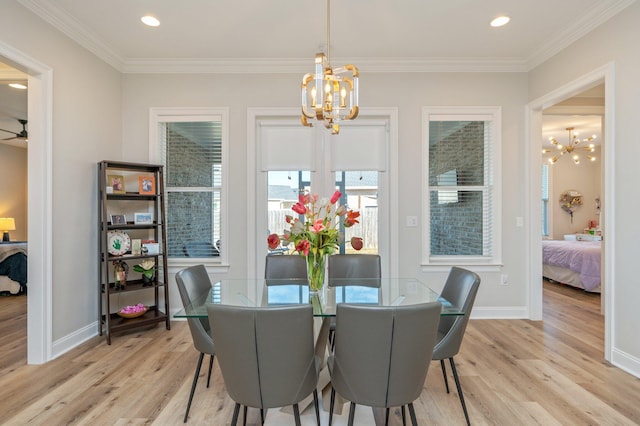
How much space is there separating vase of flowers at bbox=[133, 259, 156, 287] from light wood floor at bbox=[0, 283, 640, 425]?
0.52m

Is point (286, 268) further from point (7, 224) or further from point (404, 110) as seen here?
point (7, 224)

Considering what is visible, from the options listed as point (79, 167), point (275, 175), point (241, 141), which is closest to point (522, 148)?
point (275, 175)

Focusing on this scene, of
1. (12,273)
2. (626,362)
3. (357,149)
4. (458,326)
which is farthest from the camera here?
(12,273)

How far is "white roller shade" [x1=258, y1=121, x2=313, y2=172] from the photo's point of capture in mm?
3781

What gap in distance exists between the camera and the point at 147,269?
11.1 feet

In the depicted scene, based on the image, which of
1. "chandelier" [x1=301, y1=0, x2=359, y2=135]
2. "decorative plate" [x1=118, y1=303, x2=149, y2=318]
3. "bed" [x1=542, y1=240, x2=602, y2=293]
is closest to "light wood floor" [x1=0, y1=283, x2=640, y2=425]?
"decorative plate" [x1=118, y1=303, x2=149, y2=318]

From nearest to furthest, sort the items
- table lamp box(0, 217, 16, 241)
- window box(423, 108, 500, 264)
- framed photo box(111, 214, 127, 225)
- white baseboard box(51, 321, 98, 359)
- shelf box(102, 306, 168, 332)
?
white baseboard box(51, 321, 98, 359) → shelf box(102, 306, 168, 332) → framed photo box(111, 214, 127, 225) → window box(423, 108, 500, 264) → table lamp box(0, 217, 16, 241)

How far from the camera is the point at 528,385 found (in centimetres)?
233

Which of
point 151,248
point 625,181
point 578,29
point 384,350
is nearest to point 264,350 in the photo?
point 384,350

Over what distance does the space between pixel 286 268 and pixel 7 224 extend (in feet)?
22.9

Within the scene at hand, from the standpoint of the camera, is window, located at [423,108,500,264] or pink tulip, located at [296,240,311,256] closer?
pink tulip, located at [296,240,311,256]

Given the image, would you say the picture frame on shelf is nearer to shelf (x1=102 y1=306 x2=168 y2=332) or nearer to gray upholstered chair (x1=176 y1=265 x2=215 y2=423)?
shelf (x1=102 y1=306 x2=168 y2=332)

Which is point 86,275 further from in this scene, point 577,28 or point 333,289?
point 577,28

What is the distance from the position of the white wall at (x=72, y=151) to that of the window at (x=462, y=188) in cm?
351
